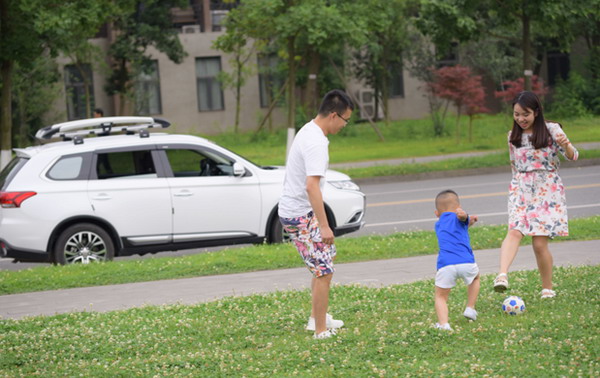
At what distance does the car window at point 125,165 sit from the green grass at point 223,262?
1.19 m

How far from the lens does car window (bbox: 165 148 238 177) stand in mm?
12594

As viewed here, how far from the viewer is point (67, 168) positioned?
1219cm

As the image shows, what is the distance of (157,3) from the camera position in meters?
38.8

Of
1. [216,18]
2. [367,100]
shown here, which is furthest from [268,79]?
[216,18]

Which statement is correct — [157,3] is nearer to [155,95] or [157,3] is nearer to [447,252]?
[155,95]

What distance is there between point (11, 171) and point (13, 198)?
60 centimetres

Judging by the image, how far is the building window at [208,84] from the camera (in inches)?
1742

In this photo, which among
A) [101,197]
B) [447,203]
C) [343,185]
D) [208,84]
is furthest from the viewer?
[208,84]

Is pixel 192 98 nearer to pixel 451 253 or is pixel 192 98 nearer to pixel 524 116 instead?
pixel 524 116

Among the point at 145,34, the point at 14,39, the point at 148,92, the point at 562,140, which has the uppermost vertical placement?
the point at 145,34

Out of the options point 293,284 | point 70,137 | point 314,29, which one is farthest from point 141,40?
point 293,284

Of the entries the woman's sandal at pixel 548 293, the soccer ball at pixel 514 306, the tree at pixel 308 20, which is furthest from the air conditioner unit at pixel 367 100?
the soccer ball at pixel 514 306

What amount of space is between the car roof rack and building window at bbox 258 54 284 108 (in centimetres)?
2801

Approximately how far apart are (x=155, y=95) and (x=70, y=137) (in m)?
30.9
